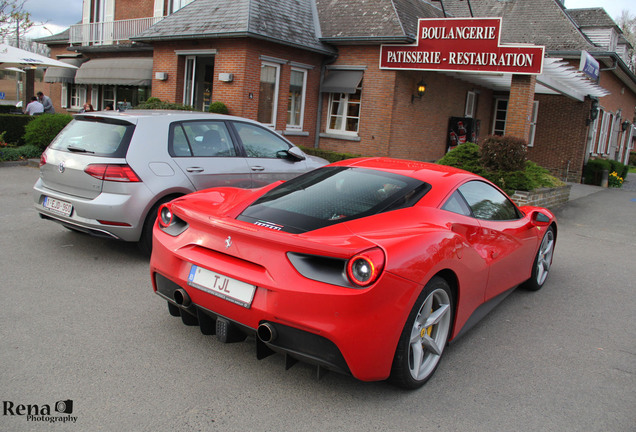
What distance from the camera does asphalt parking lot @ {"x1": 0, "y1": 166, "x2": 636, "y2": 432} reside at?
9.50ft

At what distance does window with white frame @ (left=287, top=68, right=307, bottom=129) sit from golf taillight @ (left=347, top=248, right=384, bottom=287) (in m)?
14.3

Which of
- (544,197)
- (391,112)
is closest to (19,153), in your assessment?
(391,112)

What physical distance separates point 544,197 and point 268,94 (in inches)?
336

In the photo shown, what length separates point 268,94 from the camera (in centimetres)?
1603

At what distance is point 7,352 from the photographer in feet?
11.1

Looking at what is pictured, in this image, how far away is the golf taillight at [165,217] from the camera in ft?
12.2

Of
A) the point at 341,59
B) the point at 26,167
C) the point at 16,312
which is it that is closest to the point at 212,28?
the point at 341,59

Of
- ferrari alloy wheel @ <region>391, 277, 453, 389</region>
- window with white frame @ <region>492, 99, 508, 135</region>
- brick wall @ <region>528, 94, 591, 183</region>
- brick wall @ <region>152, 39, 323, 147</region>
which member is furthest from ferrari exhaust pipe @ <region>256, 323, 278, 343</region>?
window with white frame @ <region>492, 99, 508, 135</region>

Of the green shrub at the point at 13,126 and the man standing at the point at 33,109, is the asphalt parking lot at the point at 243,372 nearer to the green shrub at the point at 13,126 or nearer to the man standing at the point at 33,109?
the green shrub at the point at 13,126

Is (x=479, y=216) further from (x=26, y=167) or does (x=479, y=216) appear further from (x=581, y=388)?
(x=26, y=167)

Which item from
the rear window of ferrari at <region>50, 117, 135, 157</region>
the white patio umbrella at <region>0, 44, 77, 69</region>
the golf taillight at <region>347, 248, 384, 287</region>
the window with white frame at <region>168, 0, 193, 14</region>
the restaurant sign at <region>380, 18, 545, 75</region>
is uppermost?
the window with white frame at <region>168, 0, 193, 14</region>

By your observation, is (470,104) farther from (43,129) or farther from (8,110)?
(8,110)

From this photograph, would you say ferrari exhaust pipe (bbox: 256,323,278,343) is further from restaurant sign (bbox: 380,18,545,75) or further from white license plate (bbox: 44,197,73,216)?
restaurant sign (bbox: 380,18,545,75)

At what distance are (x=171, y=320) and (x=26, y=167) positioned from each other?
10.0m
